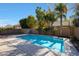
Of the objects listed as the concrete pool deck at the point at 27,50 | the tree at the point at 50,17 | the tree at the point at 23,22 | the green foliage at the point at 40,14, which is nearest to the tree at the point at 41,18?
the green foliage at the point at 40,14

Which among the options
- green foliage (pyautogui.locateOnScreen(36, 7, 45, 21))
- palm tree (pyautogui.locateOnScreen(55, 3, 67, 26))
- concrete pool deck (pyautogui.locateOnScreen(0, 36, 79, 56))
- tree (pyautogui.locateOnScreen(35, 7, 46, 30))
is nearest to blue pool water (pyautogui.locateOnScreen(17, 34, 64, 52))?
concrete pool deck (pyautogui.locateOnScreen(0, 36, 79, 56))

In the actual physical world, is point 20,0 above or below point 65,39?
above

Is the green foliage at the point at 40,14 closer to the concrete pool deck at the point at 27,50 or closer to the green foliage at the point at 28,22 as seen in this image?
the green foliage at the point at 28,22

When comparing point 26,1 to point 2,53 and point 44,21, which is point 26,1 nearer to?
point 44,21

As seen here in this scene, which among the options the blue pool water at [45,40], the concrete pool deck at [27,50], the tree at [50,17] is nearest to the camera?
the concrete pool deck at [27,50]

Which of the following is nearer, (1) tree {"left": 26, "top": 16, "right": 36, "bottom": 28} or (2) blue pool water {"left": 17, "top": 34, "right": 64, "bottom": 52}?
(1) tree {"left": 26, "top": 16, "right": 36, "bottom": 28}

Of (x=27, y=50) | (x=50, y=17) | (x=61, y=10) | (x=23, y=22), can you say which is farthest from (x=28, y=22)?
(x=27, y=50)

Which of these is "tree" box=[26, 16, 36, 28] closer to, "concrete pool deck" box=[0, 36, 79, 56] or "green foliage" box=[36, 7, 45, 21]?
"green foliage" box=[36, 7, 45, 21]

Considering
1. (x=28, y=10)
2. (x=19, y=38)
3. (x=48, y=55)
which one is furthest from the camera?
(x=19, y=38)

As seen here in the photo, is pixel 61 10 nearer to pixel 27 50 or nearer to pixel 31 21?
pixel 31 21

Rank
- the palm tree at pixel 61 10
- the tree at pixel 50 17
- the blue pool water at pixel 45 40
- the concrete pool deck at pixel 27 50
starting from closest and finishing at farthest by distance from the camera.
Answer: the concrete pool deck at pixel 27 50 → the palm tree at pixel 61 10 → the tree at pixel 50 17 → the blue pool water at pixel 45 40

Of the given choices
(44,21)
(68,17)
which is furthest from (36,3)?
(68,17)

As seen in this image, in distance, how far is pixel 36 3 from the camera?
8219mm

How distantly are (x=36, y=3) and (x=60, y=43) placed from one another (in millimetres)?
2550
